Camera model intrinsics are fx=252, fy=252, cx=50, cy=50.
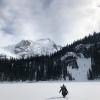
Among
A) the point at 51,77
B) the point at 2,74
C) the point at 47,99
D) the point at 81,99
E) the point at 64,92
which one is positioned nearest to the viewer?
the point at 81,99

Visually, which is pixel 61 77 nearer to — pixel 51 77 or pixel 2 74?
pixel 51 77

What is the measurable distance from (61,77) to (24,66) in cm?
3086

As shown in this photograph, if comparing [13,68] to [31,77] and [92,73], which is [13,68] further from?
[92,73]

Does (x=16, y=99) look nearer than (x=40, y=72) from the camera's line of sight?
Yes

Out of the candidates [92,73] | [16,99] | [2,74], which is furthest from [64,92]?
[92,73]

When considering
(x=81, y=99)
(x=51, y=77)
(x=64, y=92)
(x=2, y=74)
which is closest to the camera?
(x=81, y=99)

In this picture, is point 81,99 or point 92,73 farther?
point 92,73

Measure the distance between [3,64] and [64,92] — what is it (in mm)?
163735

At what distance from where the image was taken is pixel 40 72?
199 m

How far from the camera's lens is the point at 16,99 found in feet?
91.5

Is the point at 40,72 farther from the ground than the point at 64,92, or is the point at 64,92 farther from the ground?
the point at 40,72

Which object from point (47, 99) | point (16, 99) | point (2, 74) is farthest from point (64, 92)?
point (2, 74)

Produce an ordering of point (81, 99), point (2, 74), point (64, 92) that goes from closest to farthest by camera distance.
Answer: point (81, 99), point (64, 92), point (2, 74)

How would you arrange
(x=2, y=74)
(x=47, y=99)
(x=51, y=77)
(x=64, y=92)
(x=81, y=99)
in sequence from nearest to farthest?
(x=81, y=99) → (x=47, y=99) → (x=64, y=92) → (x=2, y=74) → (x=51, y=77)
